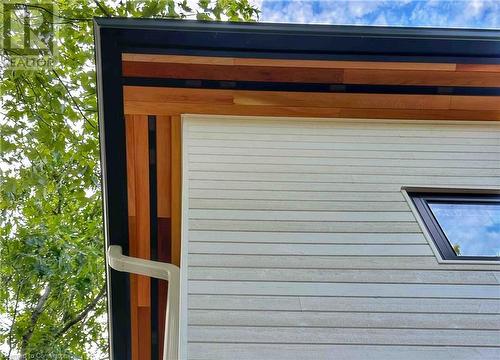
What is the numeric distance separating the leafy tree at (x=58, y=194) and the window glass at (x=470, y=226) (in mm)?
2156

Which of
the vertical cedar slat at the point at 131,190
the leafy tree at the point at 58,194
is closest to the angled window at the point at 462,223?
the vertical cedar slat at the point at 131,190

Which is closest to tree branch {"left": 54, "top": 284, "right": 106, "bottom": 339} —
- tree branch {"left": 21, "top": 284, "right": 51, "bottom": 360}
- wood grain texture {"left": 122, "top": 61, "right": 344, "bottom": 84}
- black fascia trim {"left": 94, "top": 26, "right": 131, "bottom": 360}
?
tree branch {"left": 21, "top": 284, "right": 51, "bottom": 360}

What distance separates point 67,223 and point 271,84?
4.79 m

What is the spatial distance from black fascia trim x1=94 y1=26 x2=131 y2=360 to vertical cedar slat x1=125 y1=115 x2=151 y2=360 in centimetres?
10

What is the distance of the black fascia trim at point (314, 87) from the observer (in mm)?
2488

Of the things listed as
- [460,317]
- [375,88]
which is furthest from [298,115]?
[460,317]

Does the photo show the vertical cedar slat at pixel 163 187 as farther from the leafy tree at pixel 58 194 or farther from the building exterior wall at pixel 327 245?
the leafy tree at pixel 58 194

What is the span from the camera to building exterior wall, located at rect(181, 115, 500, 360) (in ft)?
5.53

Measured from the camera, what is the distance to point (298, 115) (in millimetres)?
2766

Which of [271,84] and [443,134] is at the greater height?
[271,84]

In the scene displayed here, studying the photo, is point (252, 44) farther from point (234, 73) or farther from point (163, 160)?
point (163, 160)

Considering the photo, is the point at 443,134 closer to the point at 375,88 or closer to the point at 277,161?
the point at 375,88

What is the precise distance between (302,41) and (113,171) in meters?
1.35

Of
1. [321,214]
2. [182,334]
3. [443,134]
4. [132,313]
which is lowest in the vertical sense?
[132,313]
